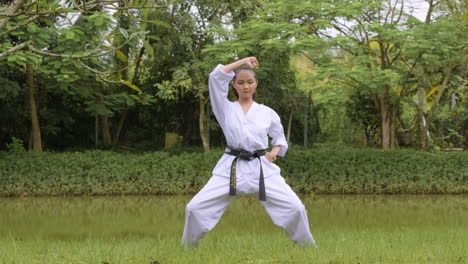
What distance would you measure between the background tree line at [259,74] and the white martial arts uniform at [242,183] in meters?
7.78

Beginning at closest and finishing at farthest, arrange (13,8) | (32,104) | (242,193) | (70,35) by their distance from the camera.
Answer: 1. (13,8)
2. (242,193)
3. (70,35)
4. (32,104)

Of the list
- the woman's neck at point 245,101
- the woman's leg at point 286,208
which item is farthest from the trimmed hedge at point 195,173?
the woman's leg at point 286,208

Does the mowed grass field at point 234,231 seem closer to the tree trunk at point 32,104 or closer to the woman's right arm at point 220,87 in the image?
the woman's right arm at point 220,87

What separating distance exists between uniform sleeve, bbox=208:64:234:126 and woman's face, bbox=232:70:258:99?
2.9 inches

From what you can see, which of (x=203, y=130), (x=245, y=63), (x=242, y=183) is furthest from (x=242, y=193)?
(x=203, y=130)

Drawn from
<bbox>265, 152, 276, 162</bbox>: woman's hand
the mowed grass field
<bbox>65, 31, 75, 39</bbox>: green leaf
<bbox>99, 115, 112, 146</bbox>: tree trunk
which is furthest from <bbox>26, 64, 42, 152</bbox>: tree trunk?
<bbox>265, 152, 276, 162</bbox>: woman's hand

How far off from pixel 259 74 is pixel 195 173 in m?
3.32

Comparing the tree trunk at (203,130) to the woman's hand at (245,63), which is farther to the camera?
the tree trunk at (203,130)

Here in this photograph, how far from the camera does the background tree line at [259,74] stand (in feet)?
47.7

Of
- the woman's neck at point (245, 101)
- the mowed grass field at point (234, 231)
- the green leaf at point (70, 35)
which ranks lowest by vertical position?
the mowed grass field at point (234, 231)

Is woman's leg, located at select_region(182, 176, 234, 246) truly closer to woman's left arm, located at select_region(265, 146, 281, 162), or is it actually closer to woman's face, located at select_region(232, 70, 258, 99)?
woman's left arm, located at select_region(265, 146, 281, 162)

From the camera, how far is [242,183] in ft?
16.6

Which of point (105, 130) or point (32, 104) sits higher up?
point (32, 104)

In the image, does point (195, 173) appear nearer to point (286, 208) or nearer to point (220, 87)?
point (220, 87)
